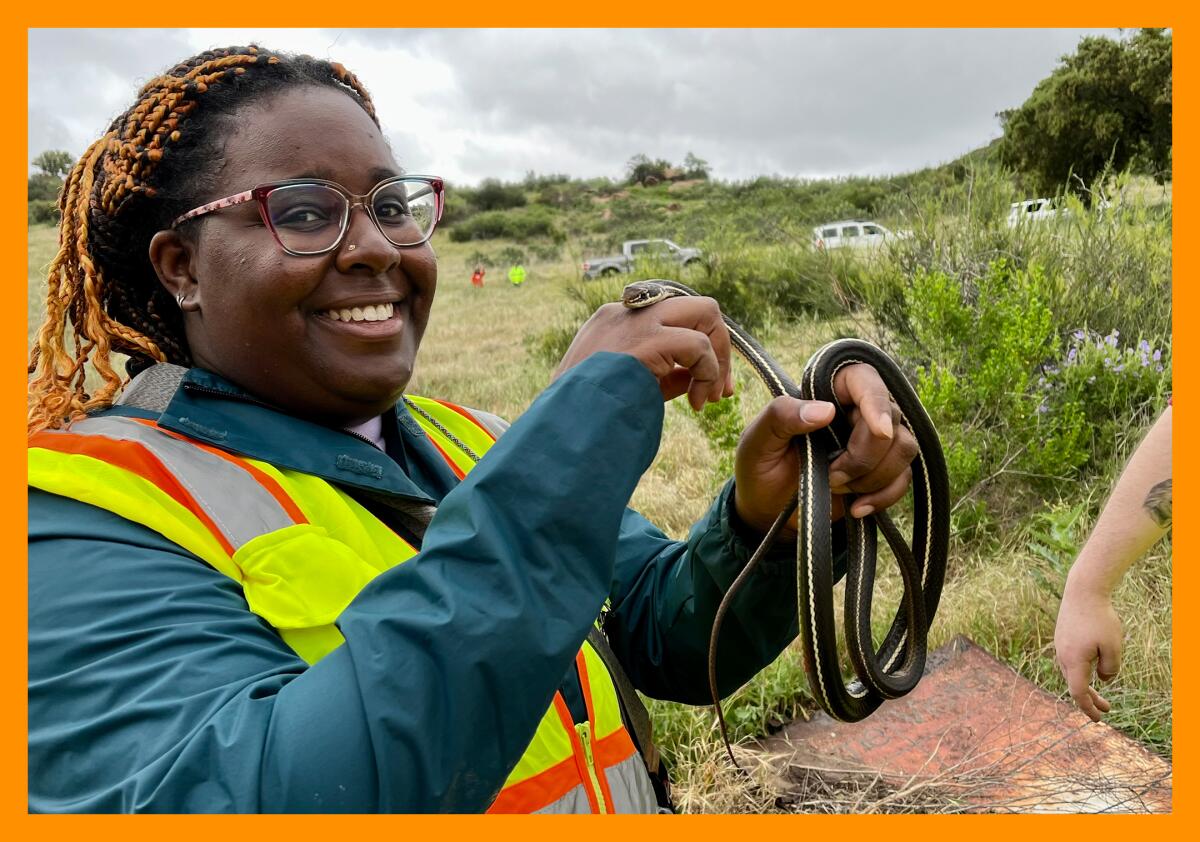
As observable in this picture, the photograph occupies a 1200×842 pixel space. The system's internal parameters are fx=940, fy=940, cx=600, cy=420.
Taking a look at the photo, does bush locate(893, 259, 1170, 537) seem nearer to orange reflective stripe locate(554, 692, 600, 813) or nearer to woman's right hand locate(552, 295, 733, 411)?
woman's right hand locate(552, 295, 733, 411)

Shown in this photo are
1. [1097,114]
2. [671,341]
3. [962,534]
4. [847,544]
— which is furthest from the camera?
[1097,114]

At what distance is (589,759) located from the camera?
187cm

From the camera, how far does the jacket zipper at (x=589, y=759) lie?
186 cm

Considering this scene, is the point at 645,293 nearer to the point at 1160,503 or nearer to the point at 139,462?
the point at 139,462

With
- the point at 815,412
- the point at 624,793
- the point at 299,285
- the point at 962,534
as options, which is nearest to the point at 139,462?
the point at 299,285

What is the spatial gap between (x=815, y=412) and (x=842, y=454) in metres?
0.14

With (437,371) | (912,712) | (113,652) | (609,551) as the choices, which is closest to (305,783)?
(113,652)

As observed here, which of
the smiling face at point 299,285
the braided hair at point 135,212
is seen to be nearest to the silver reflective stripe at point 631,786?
the smiling face at point 299,285

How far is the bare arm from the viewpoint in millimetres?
2432

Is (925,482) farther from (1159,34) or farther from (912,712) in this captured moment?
(1159,34)

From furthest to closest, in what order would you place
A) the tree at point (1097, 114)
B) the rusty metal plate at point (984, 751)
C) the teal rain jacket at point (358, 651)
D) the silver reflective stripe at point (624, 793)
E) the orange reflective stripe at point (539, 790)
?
the tree at point (1097, 114) < the rusty metal plate at point (984, 751) < the silver reflective stripe at point (624, 793) < the orange reflective stripe at point (539, 790) < the teal rain jacket at point (358, 651)

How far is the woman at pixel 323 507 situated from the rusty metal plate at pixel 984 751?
1.54 meters

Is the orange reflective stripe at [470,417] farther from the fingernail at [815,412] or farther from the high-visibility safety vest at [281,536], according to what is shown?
the fingernail at [815,412]

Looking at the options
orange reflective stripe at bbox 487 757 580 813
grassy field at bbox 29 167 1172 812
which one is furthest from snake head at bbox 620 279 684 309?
grassy field at bbox 29 167 1172 812
